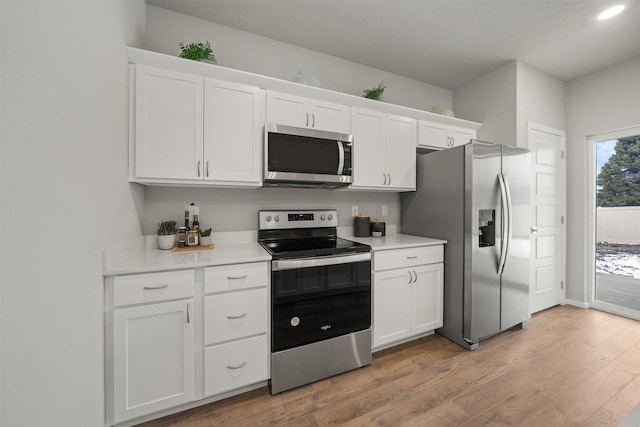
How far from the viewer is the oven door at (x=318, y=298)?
170 cm

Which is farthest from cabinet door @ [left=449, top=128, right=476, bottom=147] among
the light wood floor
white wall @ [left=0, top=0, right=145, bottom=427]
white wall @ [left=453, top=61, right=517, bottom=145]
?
white wall @ [left=0, top=0, right=145, bottom=427]

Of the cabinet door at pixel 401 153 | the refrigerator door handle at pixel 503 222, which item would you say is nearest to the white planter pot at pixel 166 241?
the cabinet door at pixel 401 153

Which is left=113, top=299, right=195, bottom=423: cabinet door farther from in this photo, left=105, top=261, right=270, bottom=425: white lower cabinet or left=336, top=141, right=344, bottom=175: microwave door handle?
left=336, top=141, right=344, bottom=175: microwave door handle

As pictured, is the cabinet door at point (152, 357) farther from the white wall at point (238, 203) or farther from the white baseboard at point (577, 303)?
the white baseboard at point (577, 303)

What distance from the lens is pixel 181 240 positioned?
6.33 feet

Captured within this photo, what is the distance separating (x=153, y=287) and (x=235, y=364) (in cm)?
69

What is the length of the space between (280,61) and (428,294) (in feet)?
8.69

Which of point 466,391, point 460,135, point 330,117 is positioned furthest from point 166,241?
point 460,135

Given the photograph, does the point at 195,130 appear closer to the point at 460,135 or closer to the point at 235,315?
the point at 235,315

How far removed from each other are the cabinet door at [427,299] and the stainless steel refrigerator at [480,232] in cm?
9

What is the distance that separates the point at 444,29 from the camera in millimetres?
2377

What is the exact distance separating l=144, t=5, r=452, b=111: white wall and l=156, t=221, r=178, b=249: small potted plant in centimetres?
143

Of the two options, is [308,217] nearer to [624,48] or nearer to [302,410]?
[302,410]

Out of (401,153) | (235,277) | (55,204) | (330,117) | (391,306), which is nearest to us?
(55,204)
